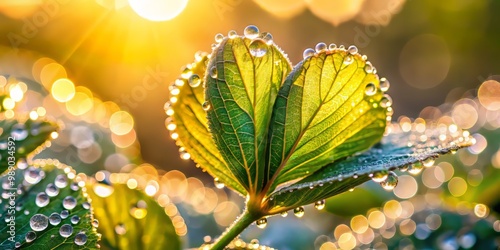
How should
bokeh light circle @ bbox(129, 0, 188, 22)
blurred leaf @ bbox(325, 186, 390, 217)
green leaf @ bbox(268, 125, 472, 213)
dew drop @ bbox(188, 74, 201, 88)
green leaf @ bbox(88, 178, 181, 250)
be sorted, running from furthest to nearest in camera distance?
bokeh light circle @ bbox(129, 0, 188, 22), blurred leaf @ bbox(325, 186, 390, 217), green leaf @ bbox(88, 178, 181, 250), dew drop @ bbox(188, 74, 201, 88), green leaf @ bbox(268, 125, 472, 213)

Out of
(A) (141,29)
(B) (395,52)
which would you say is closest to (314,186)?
(A) (141,29)

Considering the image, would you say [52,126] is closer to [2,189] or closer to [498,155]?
[2,189]

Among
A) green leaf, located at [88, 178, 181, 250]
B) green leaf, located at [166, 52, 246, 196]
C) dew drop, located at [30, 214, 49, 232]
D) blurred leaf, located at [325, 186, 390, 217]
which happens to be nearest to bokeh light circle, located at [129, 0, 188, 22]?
blurred leaf, located at [325, 186, 390, 217]

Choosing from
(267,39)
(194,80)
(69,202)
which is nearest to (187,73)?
(194,80)

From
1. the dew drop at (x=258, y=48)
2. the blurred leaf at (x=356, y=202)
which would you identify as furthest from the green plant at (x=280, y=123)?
the blurred leaf at (x=356, y=202)

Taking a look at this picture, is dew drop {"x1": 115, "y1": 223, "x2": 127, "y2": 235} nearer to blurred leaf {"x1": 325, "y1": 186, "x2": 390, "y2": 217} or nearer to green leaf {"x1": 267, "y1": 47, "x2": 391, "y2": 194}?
green leaf {"x1": 267, "y1": 47, "x2": 391, "y2": 194}

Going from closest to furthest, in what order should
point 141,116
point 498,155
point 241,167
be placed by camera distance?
point 241,167 < point 498,155 < point 141,116

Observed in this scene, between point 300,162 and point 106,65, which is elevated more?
point 106,65
